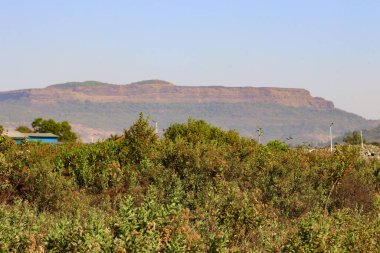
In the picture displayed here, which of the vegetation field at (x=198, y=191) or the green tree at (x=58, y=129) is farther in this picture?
the green tree at (x=58, y=129)

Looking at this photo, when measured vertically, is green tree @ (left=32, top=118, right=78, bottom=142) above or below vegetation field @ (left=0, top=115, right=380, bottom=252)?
below

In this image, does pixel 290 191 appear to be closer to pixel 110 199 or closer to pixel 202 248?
pixel 110 199

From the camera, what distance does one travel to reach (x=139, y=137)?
117ft

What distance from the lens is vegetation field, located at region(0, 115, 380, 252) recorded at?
15.3 metres

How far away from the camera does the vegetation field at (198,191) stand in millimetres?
15297

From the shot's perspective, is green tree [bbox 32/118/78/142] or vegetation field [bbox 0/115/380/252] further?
green tree [bbox 32/118/78/142]

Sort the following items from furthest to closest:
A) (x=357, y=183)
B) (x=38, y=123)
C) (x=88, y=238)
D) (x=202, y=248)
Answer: (x=38, y=123) → (x=357, y=183) → (x=202, y=248) → (x=88, y=238)

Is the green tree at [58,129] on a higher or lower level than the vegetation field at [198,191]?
lower

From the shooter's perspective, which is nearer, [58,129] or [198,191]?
[198,191]

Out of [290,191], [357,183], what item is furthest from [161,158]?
[357,183]

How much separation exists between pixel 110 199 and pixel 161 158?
450 cm

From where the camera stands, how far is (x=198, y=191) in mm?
29328

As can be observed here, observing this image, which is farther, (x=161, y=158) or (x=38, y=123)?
(x=38, y=123)

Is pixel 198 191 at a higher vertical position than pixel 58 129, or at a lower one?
higher
